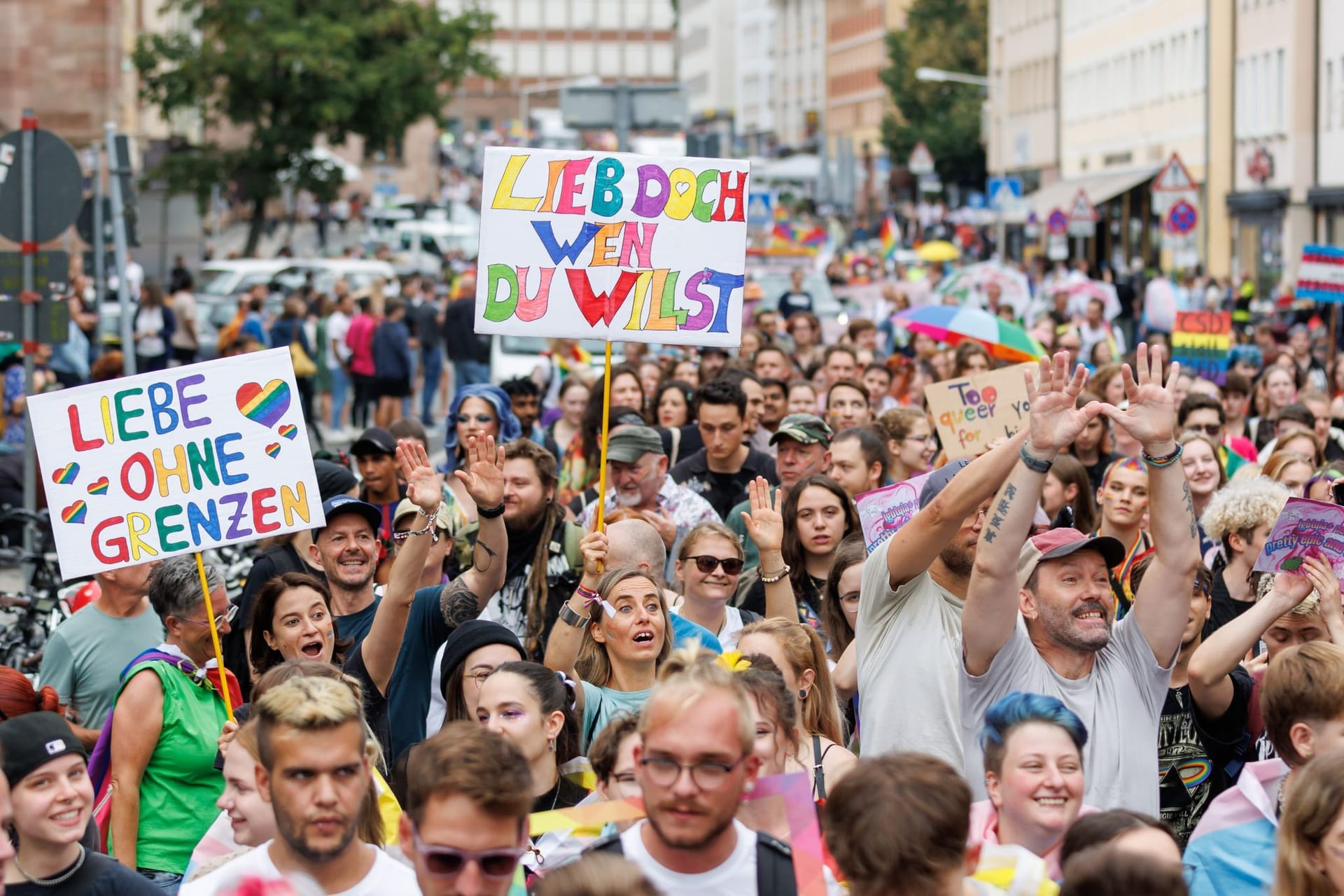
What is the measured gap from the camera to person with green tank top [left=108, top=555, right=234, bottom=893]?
6238mm

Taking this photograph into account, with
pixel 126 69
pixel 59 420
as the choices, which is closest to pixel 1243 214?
pixel 126 69

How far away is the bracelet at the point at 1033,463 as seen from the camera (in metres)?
5.57

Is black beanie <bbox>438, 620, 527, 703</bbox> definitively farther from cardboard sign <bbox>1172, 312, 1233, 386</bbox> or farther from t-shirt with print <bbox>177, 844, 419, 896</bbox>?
cardboard sign <bbox>1172, 312, 1233, 386</bbox>

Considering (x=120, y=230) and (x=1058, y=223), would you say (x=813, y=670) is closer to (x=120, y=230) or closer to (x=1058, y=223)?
(x=120, y=230)

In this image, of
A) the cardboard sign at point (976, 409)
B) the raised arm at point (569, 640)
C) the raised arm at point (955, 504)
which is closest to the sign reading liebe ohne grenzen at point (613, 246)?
the raised arm at point (569, 640)

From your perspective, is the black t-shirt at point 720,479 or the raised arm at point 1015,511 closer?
the raised arm at point 1015,511

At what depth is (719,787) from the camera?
4.27 m

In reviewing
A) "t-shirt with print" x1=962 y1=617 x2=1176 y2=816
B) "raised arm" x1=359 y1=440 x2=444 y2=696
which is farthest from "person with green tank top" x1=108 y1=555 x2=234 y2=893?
"t-shirt with print" x1=962 y1=617 x2=1176 y2=816

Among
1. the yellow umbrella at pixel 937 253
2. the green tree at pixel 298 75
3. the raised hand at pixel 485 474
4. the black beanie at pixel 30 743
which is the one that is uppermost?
the green tree at pixel 298 75

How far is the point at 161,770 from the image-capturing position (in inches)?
248

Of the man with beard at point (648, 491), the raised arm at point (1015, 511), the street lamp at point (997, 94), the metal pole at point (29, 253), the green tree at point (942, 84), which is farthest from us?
the green tree at point (942, 84)

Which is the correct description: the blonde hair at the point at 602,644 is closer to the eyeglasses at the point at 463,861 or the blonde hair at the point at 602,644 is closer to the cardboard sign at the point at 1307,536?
the cardboard sign at the point at 1307,536

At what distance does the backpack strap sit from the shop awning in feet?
160

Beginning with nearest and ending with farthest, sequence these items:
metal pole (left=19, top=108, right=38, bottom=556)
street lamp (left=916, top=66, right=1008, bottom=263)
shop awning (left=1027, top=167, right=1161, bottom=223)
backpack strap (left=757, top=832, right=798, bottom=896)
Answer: backpack strap (left=757, top=832, right=798, bottom=896) → metal pole (left=19, top=108, right=38, bottom=556) → shop awning (left=1027, top=167, right=1161, bottom=223) → street lamp (left=916, top=66, right=1008, bottom=263)
